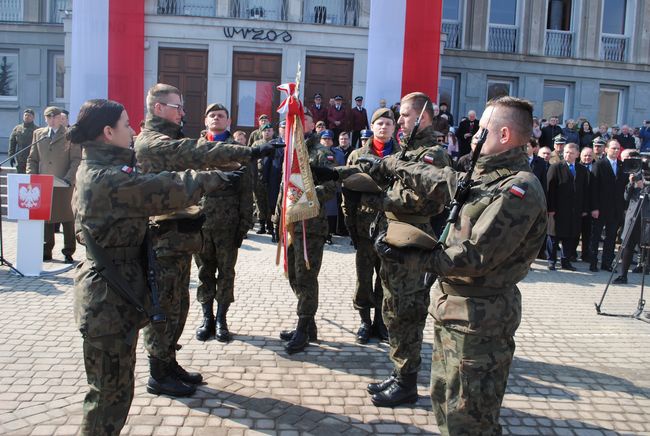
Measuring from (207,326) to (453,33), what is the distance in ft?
60.4

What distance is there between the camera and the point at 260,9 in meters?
17.6

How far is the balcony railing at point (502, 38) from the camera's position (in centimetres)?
2144

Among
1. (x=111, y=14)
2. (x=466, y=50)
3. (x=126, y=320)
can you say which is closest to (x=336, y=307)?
(x=126, y=320)

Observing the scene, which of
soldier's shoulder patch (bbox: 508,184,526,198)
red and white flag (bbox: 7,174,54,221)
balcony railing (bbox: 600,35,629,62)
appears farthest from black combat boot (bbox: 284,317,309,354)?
balcony railing (bbox: 600,35,629,62)

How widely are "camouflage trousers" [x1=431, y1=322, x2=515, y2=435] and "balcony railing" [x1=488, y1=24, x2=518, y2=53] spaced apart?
67.0 feet

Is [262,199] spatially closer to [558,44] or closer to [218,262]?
[218,262]

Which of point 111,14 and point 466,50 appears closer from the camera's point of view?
point 111,14

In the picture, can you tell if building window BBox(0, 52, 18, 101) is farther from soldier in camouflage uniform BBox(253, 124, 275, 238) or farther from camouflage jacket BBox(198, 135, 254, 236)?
camouflage jacket BBox(198, 135, 254, 236)

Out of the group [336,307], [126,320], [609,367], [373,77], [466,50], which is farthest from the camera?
[466,50]

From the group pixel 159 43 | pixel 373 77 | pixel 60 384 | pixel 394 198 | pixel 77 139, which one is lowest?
pixel 60 384

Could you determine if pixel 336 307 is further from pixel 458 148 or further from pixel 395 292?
pixel 458 148

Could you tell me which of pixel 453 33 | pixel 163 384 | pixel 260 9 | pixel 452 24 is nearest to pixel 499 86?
pixel 453 33

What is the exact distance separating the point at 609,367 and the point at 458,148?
379 inches

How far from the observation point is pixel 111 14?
1455 cm
